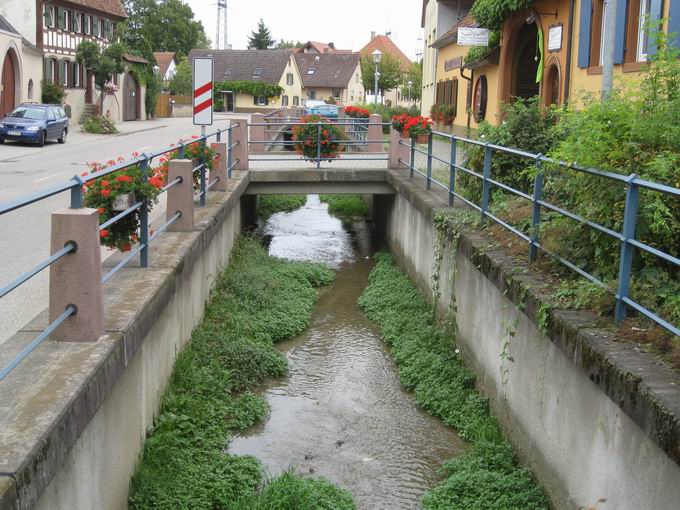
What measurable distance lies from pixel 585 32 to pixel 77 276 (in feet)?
46.1

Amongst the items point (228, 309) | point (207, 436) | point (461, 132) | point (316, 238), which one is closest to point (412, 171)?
point (316, 238)

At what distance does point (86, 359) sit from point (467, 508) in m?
A: 2.83

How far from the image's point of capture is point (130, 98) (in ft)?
195

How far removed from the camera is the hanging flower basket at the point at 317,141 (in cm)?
1755

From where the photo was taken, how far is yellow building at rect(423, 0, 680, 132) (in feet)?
47.0

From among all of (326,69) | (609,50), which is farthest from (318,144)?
(326,69)

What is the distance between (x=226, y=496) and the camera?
20.2ft

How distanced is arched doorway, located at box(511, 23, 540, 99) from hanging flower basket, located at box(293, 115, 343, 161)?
27.8ft

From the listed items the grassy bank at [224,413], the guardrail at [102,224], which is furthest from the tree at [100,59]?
the grassy bank at [224,413]

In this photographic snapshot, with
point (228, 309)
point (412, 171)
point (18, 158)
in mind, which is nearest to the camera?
point (228, 309)

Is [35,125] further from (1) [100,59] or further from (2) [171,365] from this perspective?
(2) [171,365]

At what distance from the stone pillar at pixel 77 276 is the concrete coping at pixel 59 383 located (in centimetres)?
9

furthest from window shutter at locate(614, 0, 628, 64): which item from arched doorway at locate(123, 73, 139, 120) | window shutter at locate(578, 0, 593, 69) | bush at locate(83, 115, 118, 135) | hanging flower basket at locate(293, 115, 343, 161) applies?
arched doorway at locate(123, 73, 139, 120)

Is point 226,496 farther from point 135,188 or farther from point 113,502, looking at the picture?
point 135,188
